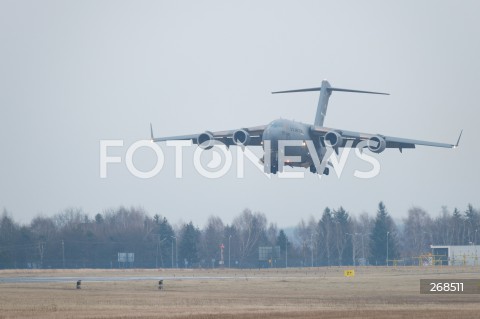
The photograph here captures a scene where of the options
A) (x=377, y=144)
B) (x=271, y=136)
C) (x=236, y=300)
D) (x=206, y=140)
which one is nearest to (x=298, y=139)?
(x=271, y=136)

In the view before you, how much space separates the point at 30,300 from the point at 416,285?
25.9 meters

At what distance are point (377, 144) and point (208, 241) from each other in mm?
89339

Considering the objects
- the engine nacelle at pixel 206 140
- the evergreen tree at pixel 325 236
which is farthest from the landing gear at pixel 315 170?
the evergreen tree at pixel 325 236

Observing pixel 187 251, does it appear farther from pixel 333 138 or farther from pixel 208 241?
pixel 333 138

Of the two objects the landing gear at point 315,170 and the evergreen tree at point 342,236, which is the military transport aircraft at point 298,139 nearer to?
the landing gear at point 315,170

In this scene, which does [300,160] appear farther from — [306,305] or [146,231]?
[146,231]

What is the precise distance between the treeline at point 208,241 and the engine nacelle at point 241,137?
188 feet

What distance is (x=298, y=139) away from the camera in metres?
63.6

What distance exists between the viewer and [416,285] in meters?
60.7

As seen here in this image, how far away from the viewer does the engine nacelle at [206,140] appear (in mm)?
68062

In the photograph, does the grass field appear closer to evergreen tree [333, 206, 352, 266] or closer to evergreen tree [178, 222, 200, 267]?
evergreen tree [178, 222, 200, 267]

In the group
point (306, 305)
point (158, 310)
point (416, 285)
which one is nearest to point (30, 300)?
point (158, 310)

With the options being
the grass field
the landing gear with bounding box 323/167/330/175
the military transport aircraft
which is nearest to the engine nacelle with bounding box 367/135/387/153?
the military transport aircraft

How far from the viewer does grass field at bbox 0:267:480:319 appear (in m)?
40.0
